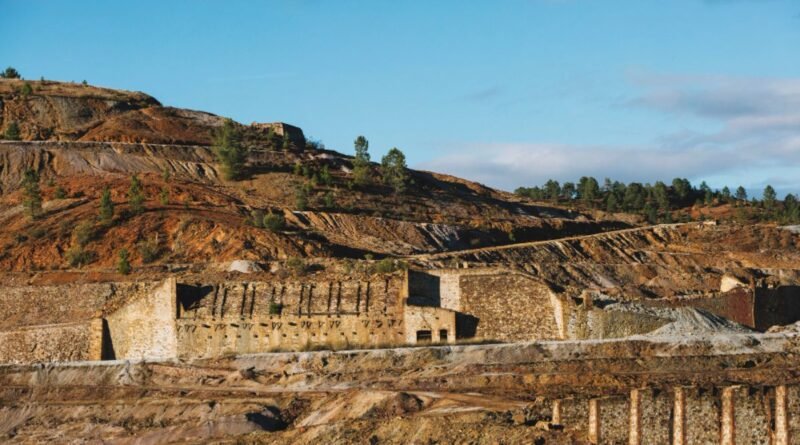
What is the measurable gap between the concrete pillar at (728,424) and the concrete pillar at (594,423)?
3744 millimetres

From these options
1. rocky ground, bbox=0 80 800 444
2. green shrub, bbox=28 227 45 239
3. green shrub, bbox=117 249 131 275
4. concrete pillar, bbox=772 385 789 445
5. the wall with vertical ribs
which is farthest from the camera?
green shrub, bbox=28 227 45 239

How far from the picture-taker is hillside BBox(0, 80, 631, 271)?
90.2 m

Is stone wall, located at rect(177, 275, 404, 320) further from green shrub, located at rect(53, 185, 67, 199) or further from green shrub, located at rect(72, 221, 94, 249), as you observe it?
green shrub, located at rect(53, 185, 67, 199)

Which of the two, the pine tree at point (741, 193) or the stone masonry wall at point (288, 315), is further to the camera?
the pine tree at point (741, 193)

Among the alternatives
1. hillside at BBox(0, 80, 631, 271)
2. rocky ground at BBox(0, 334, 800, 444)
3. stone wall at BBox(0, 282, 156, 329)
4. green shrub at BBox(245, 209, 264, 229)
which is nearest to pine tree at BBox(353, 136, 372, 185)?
hillside at BBox(0, 80, 631, 271)

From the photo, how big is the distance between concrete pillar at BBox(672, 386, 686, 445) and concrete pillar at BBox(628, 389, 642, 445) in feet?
3.71

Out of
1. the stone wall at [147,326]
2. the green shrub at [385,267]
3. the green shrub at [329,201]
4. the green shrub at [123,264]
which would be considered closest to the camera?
the stone wall at [147,326]

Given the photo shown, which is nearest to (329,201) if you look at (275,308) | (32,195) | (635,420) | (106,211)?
(106,211)

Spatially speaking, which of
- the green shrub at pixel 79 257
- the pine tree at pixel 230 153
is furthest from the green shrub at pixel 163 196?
the pine tree at pixel 230 153

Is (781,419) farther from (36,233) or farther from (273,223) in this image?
(36,233)

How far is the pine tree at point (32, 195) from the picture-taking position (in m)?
97.3

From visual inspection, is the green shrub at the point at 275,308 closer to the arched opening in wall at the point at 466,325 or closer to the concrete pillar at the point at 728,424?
the arched opening in wall at the point at 466,325

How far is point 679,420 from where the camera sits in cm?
4256

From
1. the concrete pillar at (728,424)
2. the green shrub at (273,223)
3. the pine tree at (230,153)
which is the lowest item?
the concrete pillar at (728,424)
